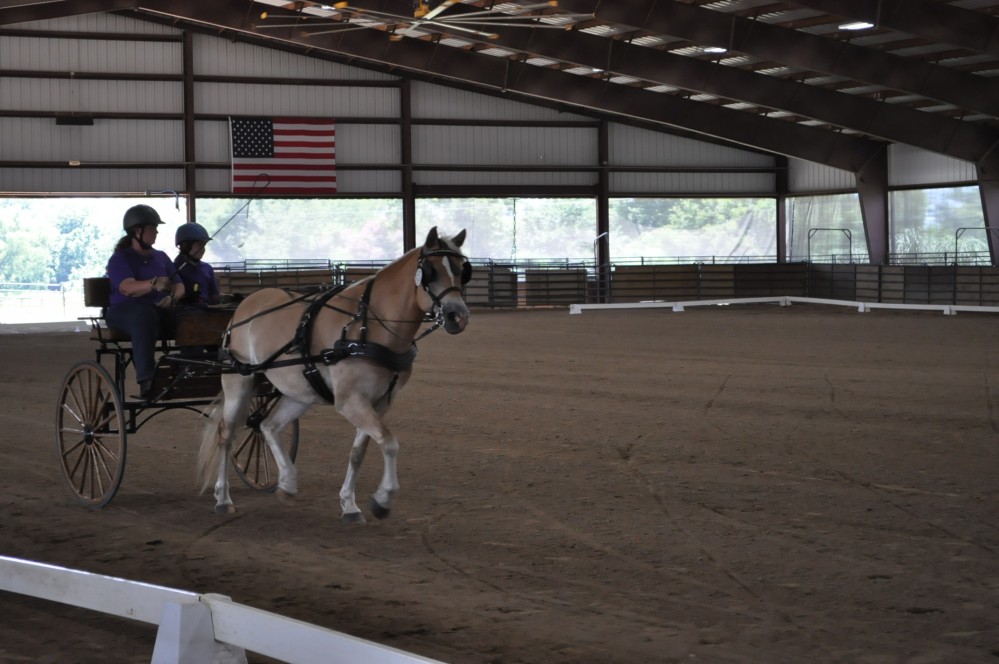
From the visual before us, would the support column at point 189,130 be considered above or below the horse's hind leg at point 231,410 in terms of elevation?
above

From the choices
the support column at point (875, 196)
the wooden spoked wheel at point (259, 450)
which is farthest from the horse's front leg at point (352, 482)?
the support column at point (875, 196)

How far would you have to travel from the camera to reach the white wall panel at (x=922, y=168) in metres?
29.7

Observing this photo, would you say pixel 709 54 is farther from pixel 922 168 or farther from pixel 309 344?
pixel 309 344

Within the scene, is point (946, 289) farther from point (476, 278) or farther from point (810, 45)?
point (476, 278)

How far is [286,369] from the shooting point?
6.77m

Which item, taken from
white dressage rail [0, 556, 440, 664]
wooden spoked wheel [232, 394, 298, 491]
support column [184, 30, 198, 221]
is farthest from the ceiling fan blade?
support column [184, 30, 198, 221]

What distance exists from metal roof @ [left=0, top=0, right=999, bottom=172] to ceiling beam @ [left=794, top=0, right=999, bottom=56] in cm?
2

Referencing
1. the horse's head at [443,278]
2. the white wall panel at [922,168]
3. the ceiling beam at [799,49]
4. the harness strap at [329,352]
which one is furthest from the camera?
the white wall panel at [922,168]

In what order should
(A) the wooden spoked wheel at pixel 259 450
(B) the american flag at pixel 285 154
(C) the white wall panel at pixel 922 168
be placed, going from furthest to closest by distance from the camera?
(B) the american flag at pixel 285 154 → (C) the white wall panel at pixel 922 168 → (A) the wooden spoked wheel at pixel 259 450

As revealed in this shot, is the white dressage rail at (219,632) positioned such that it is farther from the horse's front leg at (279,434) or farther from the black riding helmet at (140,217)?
the black riding helmet at (140,217)

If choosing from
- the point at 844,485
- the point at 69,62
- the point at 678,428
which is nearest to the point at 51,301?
the point at 69,62

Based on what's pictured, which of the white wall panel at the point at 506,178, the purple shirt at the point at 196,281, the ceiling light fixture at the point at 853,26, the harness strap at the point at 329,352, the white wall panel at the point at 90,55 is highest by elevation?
the white wall panel at the point at 90,55

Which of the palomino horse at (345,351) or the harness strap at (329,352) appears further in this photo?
the harness strap at (329,352)

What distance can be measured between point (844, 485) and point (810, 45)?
16.2 metres
